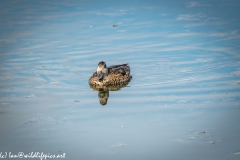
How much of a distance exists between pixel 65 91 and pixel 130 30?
720 cm

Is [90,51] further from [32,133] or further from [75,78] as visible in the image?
[32,133]

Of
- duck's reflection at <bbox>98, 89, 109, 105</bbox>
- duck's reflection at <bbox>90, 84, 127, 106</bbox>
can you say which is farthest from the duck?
duck's reflection at <bbox>98, 89, 109, 105</bbox>

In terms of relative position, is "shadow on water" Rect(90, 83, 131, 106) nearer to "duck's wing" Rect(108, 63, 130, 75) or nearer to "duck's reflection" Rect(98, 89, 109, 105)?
"duck's reflection" Rect(98, 89, 109, 105)

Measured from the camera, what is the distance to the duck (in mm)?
13305

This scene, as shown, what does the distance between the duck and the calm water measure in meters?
0.33

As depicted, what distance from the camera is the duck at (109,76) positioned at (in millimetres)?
13305

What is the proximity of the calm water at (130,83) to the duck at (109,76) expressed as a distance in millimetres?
327

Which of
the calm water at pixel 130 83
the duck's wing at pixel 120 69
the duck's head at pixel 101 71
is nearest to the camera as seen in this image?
A: the calm water at pixel 130 83

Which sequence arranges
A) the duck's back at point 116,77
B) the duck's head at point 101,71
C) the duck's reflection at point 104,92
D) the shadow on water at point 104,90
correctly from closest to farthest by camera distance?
the duck's reflection at point 104,92 → the shadow on water at point 104,90 → the duck's head at point 101,71 → the duck's back at point 116,77

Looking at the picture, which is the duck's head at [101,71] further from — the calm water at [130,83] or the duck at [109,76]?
the calm water at [130,83]

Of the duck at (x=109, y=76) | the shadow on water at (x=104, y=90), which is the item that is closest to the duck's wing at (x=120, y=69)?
the duck at (x=109, y=76)

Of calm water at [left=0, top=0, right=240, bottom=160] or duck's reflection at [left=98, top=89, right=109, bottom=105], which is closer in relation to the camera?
calm water at [left=0, top=0, right=240, bottom=160]

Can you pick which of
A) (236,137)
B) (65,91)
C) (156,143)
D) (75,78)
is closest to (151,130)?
(156,143)

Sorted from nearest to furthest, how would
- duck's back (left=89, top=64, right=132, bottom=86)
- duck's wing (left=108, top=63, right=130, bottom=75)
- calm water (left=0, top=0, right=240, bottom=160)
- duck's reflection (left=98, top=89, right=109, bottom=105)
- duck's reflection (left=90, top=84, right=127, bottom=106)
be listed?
calm water (left=0, top=0, right=240, bottom=160) < duck's reflection (left=98, top=89, right=109, bottom=105) < duck's reflection (left=90, top=84, right=127, bottom=106) < duck's back (left=89, top=64, right=132, bottom=86) < duck's wing (left=108, top=63, right=130, bottom=75)
